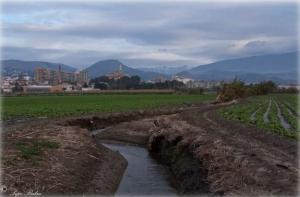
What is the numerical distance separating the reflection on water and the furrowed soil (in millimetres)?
399

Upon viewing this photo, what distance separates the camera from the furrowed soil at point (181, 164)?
1301 cm

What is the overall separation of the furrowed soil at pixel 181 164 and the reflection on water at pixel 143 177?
0.40 meters

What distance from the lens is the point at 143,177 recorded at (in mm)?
19828

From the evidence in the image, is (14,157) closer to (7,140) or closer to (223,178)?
(7,140)

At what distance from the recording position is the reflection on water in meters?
16.9

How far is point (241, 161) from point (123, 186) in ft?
15.9

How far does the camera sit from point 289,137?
22.9m

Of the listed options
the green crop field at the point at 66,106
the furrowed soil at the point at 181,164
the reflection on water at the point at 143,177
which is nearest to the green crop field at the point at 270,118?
the furrowed soil at the point at 181,164

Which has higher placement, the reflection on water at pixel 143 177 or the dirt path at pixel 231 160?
the dirt path at pixel 231 160

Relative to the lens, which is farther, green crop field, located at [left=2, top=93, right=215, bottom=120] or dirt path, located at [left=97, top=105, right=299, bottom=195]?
green crop field, located at [left=2, top=93, right=215, bottom=120]

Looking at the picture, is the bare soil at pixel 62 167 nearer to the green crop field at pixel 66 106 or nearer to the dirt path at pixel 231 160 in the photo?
the dirt path at pixel 231 160

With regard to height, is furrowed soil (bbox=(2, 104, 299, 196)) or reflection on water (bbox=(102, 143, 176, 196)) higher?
furrowed soil (bbox=(2, 104, 299, 196))

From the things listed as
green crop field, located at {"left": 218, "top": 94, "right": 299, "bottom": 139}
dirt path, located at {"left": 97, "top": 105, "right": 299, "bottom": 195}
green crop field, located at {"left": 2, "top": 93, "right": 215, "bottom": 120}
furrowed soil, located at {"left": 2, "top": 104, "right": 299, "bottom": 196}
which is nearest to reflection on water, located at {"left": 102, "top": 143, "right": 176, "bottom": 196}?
furrowed soil, located at {"left": 2, "top": 104, "right": 299, "bottom": 196}

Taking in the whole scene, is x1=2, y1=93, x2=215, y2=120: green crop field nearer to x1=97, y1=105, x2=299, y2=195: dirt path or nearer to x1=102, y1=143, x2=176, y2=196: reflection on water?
x1=102, y1=143, x2=176, y2=196: reflection on water
